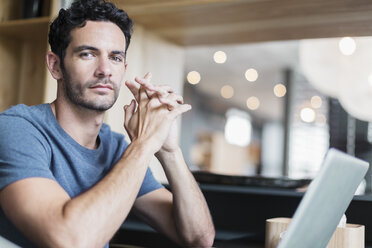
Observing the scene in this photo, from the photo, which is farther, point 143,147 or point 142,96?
point 142,96

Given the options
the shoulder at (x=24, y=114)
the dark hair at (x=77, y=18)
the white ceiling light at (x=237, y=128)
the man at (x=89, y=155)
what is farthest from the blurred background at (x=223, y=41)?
the white ceiling light at (x=237, y=128)

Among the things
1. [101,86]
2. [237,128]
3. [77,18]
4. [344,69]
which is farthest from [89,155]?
[237,128]

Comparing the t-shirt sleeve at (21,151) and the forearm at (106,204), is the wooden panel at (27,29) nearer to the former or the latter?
the t-shirt sleeve at (21,151)

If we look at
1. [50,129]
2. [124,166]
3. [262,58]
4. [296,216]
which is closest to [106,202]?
[124,166]

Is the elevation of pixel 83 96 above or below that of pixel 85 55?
below

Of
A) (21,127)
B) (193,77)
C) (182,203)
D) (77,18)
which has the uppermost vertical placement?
(193,77)

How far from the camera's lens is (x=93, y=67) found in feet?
4.64

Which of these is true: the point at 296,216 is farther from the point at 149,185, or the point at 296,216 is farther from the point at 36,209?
the point at 149,185

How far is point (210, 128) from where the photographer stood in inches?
440

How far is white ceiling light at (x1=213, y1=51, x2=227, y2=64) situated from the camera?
6.83m

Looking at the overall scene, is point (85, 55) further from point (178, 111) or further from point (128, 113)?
point (178, 111)

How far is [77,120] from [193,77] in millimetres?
6933

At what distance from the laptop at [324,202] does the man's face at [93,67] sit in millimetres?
736

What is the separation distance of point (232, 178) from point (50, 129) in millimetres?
905
